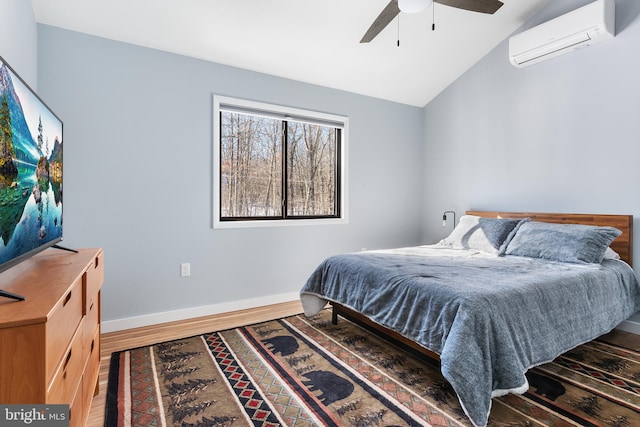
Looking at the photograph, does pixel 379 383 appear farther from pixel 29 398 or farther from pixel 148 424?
pixel 29 398

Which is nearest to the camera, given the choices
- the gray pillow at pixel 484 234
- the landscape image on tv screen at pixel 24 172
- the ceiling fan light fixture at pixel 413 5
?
the landscape image on tv screen at pixel 24 172

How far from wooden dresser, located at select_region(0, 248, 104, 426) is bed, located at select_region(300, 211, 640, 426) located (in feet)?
5.05

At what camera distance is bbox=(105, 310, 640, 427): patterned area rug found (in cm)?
169

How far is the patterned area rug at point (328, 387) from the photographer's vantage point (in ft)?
5.55

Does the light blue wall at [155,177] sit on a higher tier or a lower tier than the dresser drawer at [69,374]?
higher

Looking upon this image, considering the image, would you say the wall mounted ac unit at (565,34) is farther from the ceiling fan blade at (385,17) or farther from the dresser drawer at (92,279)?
the dresser drawer at (92,279)

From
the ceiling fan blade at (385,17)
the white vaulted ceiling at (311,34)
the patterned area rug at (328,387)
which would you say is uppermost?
the white vaulted ceiling at (311,34)

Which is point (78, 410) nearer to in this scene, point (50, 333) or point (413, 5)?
point (50, 333)

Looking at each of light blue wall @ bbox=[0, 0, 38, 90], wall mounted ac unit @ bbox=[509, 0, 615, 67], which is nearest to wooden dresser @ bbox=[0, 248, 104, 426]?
light blue wall @ bbox=[0, 0, 38, 90]

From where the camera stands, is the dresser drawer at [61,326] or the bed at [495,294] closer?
the dresser drawer at [61,326]

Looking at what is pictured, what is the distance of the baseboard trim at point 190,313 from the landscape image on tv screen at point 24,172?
140 centimetres

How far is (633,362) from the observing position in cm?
229

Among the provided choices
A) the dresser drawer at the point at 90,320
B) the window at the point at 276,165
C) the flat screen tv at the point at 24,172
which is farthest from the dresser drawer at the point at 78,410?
the window at the point at 276,165

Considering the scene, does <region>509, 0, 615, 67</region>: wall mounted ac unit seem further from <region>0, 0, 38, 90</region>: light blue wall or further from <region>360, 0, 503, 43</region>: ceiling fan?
<region>0, 0, 38, 90</region>: light blue wall
